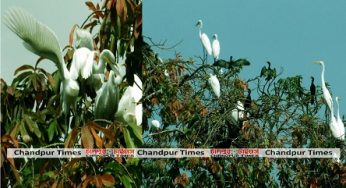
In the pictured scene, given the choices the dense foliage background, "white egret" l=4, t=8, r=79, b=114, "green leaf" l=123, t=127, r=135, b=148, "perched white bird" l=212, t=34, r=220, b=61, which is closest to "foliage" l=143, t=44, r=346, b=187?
the dense foliage background

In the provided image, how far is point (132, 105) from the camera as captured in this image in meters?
2.36

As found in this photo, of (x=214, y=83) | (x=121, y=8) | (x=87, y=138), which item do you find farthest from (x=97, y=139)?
(x=214, y=83)

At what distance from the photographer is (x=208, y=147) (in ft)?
8.46

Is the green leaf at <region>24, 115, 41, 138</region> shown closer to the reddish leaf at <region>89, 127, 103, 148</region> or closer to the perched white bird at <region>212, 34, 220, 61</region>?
the reddish leaf at <region>89, 127, 103, 148</region>

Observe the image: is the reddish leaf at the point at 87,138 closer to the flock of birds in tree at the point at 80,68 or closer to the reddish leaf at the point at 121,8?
the flock of birds in tree at the point at 80,68

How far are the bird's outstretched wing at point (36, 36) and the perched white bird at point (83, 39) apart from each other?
98 mm

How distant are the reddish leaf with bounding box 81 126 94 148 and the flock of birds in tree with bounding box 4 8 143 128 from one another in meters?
0.20

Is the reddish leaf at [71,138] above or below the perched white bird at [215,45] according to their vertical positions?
below

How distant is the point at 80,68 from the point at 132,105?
0.70ft

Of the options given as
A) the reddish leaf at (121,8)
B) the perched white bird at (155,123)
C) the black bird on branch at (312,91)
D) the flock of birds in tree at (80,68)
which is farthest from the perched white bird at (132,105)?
the black bird on branch at (312,91)

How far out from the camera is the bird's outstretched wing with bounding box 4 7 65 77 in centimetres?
219

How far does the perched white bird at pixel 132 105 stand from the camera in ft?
7.61

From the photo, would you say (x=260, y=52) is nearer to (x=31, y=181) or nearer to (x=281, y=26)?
(x=281, y=26)

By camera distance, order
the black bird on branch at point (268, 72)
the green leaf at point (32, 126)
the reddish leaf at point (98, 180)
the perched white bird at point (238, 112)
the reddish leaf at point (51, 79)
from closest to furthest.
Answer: the reddish leaf at point (98, 180) → the green leaf at point (32, 126) → the reddish leaf at point (51, 79) → the black bird on branch at point (268, 72) → the perched white bird at point (238, 112)
